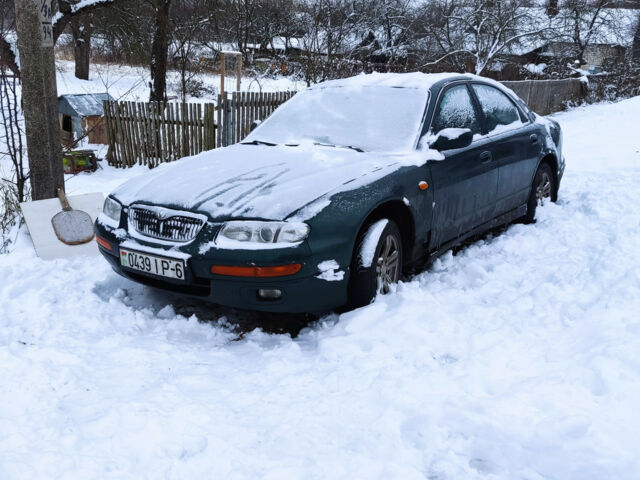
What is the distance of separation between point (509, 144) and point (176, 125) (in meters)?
6.99

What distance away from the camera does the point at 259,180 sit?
355 centimetres

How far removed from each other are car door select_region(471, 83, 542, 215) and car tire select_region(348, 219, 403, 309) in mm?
1589

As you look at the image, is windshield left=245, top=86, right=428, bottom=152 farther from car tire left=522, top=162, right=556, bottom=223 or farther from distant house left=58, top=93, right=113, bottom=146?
distant house left=58, top=93, right=113, bottom=146

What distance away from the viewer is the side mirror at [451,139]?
13.3ft

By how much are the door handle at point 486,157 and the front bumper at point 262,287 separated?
1.89m

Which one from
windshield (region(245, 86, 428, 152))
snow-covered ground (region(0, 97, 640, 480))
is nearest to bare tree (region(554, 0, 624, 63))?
windshield (region(245, 86, 428, 152))

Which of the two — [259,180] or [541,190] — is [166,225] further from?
[541,190]

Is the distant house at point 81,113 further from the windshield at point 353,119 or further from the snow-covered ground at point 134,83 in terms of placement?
the snow-covered ground at point 134,83

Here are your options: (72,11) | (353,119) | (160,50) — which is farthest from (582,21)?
(353,119)

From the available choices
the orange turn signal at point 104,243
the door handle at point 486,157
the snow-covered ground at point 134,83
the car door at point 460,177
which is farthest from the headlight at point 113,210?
the snow-covered ground at point 134,83

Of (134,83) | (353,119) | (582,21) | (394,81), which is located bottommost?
(134,83)

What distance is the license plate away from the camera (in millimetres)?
3229

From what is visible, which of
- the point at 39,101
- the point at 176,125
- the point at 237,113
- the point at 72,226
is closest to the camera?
the point at 72,226

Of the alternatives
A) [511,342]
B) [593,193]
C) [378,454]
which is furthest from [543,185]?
[378,454]
